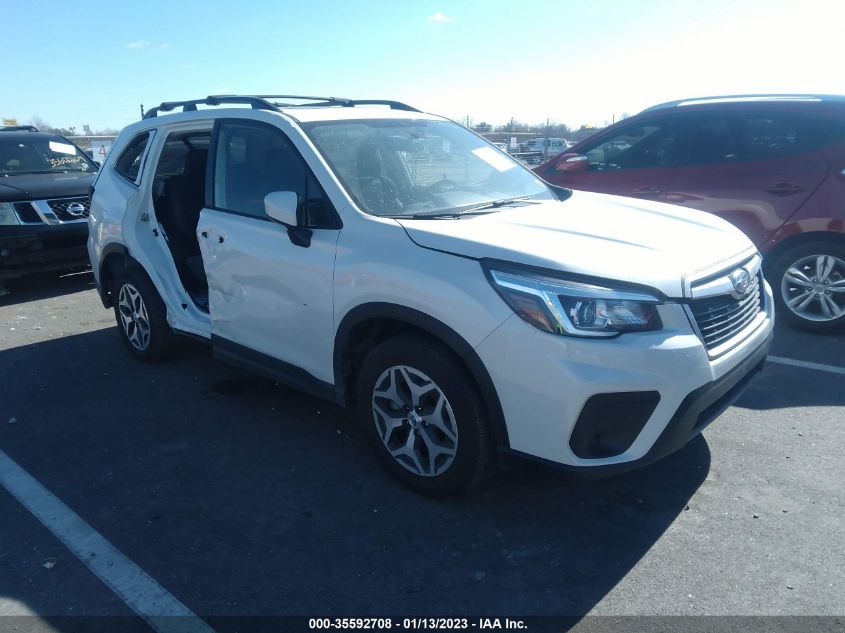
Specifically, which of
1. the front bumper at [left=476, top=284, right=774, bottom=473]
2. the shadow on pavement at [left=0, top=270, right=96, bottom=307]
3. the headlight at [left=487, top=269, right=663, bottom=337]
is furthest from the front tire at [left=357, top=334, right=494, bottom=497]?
the shadow on pavement at [left=0, top=270, right=96, bottom=307]

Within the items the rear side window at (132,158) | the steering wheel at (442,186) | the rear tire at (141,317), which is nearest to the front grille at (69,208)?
the rear side window at (132,158)

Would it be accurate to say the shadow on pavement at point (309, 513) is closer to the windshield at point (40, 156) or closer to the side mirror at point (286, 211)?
the side mirror at point (286, 211)

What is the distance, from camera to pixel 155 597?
2756 mm

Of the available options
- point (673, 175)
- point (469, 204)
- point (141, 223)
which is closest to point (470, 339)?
point (469, 204)

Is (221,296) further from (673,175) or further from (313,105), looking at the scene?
(673,175)

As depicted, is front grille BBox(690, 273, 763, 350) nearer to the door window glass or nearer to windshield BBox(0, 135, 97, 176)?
the door window glass

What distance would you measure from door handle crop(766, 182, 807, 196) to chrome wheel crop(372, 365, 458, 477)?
4.17m

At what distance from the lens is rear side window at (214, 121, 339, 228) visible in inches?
143

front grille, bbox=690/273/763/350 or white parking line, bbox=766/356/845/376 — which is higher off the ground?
front grille, bbox=690/273/763/350

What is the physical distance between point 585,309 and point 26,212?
7449mm

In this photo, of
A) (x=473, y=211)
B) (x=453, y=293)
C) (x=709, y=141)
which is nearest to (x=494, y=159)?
(x=473, y=211)

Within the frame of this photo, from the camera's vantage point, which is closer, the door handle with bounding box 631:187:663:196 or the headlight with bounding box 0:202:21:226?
the door handle with bounding box 631:187:663:196

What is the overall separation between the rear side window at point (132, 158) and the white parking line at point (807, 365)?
5110 millimetres

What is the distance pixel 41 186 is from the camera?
8.21 m
